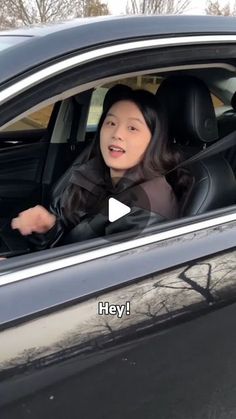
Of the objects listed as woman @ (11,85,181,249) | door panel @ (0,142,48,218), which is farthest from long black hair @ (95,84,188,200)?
door panel @ (0,142,48,218)

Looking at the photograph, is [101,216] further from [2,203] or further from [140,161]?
[2,203]

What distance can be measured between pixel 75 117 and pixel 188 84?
1.10 m

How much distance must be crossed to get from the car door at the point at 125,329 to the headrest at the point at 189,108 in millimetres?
562

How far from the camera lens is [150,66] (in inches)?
64.1

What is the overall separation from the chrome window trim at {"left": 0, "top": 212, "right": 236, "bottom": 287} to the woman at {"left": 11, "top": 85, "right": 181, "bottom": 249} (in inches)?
8.0

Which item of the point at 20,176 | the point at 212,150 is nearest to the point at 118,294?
the point at 212,150

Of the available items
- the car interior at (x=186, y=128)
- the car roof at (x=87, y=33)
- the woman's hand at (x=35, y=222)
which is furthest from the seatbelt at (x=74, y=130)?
the car roof at (x=87, y=33)

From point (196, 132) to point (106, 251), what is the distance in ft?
2.74

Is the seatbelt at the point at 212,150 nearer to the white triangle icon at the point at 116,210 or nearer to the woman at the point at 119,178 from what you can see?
the woman at the point at 119,178

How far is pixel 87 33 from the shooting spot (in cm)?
146

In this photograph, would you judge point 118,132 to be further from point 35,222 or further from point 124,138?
point 35,222

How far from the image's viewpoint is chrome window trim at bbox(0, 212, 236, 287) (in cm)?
131

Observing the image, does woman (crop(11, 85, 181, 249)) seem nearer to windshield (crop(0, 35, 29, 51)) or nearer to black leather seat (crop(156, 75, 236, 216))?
black leather seat (crop(156, 75, 236, 216))

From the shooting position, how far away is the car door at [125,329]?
1.24m
